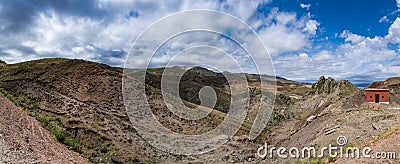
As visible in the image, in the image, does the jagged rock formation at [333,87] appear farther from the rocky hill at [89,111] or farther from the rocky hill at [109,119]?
the rocky hill at [89,111]

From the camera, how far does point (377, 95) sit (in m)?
29.1

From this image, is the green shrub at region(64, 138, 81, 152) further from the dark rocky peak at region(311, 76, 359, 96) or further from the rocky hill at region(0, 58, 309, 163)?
the dark rocky peak at region(311, 76, 359, 96)

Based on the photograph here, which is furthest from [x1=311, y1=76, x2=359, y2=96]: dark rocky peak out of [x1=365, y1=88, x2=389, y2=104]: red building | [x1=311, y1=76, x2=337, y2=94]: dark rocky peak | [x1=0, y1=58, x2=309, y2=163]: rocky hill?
[x1=0, y1=58, x2=309, y2=163]: rocky hill

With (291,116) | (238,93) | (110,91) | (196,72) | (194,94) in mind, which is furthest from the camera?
(196,72)

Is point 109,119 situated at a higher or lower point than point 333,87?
lower

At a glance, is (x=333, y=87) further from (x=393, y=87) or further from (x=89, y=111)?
(x=89, y=111)

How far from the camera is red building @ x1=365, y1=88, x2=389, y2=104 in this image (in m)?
28.6

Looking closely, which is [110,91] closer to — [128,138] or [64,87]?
[64,87]

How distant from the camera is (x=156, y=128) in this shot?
26.8 m

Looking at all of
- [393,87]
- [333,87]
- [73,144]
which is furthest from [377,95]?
[333,87]

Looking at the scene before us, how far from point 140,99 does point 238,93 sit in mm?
35482

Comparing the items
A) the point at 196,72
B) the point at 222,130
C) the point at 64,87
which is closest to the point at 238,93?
the point at 222,130

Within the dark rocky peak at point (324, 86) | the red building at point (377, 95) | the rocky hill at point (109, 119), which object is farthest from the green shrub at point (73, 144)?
the dark rocky peak at point (324, 86)

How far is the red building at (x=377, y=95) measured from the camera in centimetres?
2864
